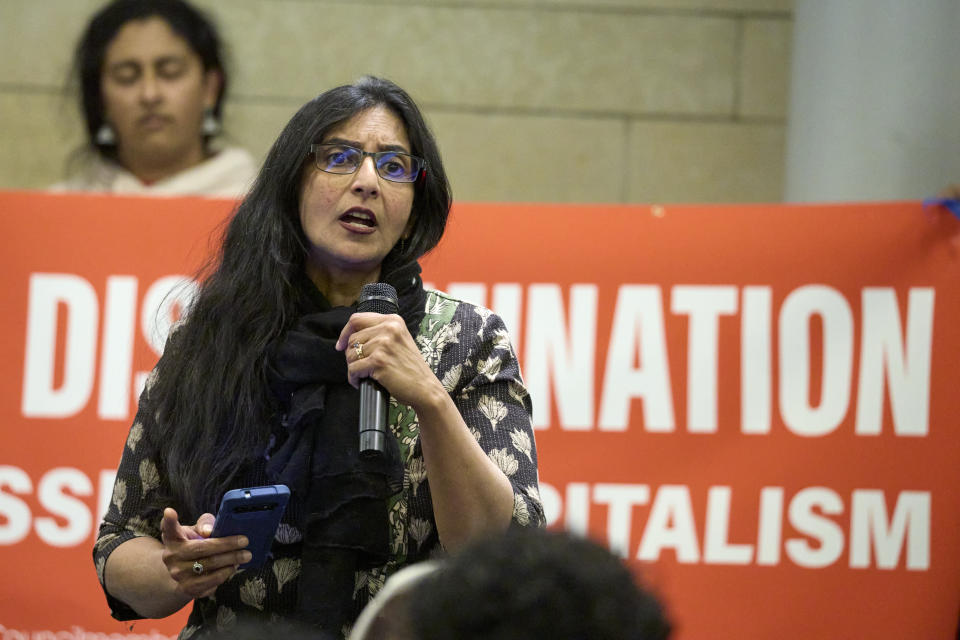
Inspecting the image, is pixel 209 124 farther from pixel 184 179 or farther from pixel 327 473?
pixel 327 473

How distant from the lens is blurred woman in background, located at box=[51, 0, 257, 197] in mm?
4789

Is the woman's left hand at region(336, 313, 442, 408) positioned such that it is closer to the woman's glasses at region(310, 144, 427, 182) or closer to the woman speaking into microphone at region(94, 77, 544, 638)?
the woman speaking into microphone at region(94, 77, 544, 638)

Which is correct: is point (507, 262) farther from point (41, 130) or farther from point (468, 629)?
→ point (41, 130)

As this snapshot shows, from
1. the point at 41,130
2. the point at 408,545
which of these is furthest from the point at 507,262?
the point at 41,130

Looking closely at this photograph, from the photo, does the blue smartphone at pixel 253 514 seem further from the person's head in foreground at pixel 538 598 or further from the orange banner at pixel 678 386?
the orange banner at pixel 678 386

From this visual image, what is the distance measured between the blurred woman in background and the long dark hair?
8.04ft

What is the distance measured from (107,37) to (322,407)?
319cm

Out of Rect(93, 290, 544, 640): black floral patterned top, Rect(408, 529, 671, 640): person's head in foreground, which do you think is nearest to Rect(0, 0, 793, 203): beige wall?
Rect(93, 290, 544, 640): black floral patterned top

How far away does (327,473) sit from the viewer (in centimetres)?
213

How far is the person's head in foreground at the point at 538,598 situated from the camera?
1039mm

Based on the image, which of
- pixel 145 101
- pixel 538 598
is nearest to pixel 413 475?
pixel 538 598

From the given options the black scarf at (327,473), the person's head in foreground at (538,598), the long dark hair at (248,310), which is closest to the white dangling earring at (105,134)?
the long dark hair at (248,310)

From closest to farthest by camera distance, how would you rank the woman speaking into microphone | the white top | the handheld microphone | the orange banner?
the handheld microphone
the woman speaking into microphone
the orange banner
the white top

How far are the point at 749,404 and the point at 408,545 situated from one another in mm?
1685
